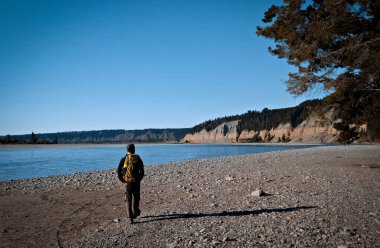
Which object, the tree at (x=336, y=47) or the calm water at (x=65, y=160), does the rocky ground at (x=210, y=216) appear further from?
the calm water at (x=65, y=160)

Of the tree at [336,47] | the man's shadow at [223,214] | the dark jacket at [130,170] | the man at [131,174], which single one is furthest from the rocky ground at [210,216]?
the tree at [336,47]

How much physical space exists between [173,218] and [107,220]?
6.85ft

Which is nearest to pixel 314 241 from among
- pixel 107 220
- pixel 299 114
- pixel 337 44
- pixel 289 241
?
pixel 289 241

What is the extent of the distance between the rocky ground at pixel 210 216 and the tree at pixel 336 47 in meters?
4.76

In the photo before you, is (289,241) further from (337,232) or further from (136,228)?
(136,228)

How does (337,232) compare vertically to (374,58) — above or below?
below

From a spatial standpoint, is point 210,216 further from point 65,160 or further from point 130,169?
point 65,160

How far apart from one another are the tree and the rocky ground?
4.76m

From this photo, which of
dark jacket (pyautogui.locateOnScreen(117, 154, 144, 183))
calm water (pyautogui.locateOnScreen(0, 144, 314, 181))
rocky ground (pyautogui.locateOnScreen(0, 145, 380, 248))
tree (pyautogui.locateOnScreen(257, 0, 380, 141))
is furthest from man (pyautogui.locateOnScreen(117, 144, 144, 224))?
calm water (pyautogui.locateOnScreen(0, 144, 314, 181))

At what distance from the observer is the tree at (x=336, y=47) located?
13711 mm

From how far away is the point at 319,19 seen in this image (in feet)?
48.6

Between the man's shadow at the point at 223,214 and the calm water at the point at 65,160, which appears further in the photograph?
the calm water at the point at 65,160

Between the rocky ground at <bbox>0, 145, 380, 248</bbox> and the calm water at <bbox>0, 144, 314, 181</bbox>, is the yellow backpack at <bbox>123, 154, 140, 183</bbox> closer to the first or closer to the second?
the rocky ground at <bbox>0, 145, 380, 248</bbox>

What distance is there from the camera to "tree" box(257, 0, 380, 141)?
13711 millimetres
